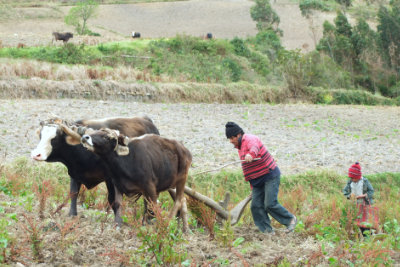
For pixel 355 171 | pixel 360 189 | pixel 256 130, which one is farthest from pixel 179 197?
pixel 256 130

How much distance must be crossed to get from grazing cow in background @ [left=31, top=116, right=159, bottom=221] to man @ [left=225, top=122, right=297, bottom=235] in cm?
195

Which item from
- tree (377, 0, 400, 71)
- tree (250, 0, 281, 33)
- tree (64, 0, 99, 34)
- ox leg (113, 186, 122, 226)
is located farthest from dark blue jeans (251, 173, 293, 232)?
tree (250, 0, 281, 33)

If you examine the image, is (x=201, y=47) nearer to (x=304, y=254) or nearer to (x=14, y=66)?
(x=14, y=66)

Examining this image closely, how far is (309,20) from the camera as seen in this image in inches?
2753

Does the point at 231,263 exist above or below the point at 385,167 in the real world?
above

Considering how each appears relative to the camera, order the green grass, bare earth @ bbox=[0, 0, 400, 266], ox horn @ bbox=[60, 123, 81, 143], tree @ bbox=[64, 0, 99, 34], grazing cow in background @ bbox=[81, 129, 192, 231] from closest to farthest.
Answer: bare earth @ bbox=[0, 0, 400, 266] → grazing cow in background @ bbox=[81, 129, 192, 231] → ox horn @ bbox=[60, 123, 81, 143] → the green grass → tree @ bbox=[64, 0, 99, 34]

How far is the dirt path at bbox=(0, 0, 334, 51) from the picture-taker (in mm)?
58688

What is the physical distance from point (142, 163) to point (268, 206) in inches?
84.0

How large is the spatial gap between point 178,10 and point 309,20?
16.1 m

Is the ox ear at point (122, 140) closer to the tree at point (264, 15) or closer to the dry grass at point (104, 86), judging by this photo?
the dry grass at point (104, 86)

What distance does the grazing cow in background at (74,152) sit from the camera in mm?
8266

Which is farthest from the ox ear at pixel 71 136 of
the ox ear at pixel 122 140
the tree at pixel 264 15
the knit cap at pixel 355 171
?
the tree at pixel 264 15

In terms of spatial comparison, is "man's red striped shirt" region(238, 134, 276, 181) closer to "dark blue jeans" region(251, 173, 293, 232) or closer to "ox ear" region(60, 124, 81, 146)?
"dark blue jeans" region(251, 173, 293, 232)

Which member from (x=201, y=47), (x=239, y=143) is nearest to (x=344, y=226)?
(x=239, y=143)
